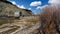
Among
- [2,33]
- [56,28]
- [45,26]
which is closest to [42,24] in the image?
[45,26]

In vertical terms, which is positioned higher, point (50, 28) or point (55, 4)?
point (55, 4)

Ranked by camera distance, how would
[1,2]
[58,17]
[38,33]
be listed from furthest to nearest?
[1,2]
[38,33]
[58,17]

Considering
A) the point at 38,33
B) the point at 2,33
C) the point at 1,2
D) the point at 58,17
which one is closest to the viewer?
the point at 58,17

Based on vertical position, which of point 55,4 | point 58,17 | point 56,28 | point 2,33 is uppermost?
point 55,4

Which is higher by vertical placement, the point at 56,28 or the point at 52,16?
the point at 52,16

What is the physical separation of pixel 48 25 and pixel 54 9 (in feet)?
2.07

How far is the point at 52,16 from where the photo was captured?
248 inches

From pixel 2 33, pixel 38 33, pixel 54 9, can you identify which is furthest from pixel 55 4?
pixel 2 33

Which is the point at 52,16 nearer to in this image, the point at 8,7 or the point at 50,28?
the point at 50,28

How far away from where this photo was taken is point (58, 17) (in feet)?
20.3

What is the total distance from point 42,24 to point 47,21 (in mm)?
284

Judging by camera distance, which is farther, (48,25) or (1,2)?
(1,2)

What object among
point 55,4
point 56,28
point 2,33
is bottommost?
point 2,33

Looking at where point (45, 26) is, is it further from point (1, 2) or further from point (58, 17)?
point (1, 2)
